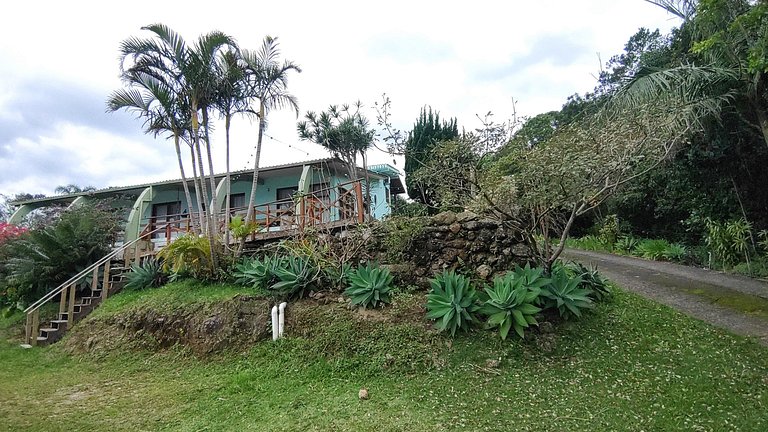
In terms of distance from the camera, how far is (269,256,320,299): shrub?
680cm

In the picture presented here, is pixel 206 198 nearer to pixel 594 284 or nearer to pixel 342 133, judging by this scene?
pixel 342 133

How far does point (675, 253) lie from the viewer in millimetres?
10273

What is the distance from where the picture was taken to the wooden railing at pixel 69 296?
8.09 metres

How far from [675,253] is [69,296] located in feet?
49.2

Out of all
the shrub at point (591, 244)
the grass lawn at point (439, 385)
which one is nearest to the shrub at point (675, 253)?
the shrub at point (591, 244)

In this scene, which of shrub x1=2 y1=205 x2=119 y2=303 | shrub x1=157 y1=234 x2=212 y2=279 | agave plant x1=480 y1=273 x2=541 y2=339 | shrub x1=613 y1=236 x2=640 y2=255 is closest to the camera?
agave plant x1=480 y1=273 x2=541 y2=339

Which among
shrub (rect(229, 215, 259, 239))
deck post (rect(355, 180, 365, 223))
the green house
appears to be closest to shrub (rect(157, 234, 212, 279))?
shrub (rect(229, 215, 259, 239))

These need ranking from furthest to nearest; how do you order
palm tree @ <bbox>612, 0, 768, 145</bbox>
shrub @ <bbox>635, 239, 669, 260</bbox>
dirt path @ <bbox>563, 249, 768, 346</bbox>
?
shrub @ <bbox>635, 239, 669, 260</bbox> → palm tree @ <bbox>612, 0, 768, 145</bbox> → dirt path @ <bbox>563, 249, 768, 346</bbox>

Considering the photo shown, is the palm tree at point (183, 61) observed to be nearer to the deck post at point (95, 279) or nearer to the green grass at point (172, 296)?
the green grass at point (172, 296)

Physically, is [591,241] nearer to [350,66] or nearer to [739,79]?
[739,79]

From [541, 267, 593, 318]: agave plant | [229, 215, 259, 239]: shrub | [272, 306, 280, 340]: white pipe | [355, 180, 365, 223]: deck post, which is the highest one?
[355, 180, 365, 223]: deck post

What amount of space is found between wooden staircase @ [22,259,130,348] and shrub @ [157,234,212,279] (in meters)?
2.07

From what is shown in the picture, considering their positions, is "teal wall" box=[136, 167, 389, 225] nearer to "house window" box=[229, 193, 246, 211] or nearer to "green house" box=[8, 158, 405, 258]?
"green house" box=[8, 158, 405, 258]

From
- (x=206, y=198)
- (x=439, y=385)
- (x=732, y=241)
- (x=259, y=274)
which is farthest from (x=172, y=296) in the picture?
(x=732, y=241)
